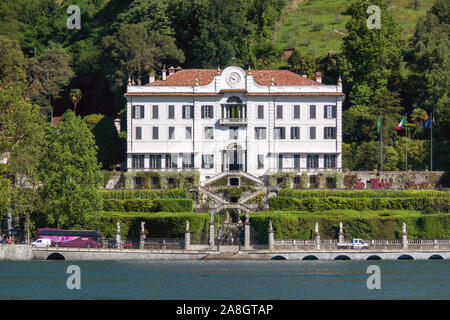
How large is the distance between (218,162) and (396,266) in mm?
30398

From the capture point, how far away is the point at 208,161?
409 ft

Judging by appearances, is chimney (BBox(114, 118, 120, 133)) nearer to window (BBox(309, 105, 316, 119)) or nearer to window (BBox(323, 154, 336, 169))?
window (BBox(309, 105, 316, 119))

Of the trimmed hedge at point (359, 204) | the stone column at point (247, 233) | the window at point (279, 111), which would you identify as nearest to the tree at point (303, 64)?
the window at point (279, 111)

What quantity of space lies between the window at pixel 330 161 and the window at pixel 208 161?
11.1 metres

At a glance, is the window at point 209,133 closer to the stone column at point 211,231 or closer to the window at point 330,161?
the window at point 330,161

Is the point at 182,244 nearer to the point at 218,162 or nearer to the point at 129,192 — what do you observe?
the point at 129,192

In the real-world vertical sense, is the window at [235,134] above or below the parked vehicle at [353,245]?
above

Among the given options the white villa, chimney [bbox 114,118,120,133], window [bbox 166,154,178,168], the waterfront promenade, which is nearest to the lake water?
the waterfront promenade

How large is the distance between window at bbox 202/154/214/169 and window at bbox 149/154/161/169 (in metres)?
4.37

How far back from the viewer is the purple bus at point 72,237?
102938 mm

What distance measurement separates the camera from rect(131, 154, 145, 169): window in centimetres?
12394

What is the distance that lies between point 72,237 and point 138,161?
22.1 metres

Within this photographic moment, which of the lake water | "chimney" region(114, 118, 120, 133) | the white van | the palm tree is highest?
the palm tree
